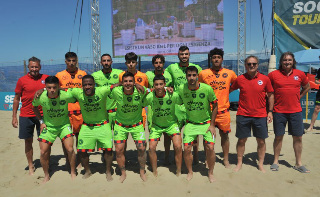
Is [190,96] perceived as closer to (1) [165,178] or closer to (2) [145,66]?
(1) [165,178]

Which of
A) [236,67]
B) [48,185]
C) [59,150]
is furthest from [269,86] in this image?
[236,67]

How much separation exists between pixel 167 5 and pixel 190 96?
13.3 metres

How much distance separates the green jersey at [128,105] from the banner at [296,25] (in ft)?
35.2

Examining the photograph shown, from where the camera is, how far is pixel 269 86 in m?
3.94

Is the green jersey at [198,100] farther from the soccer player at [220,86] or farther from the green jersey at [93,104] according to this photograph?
the green jersey at [93,104]

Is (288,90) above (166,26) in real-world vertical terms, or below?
below

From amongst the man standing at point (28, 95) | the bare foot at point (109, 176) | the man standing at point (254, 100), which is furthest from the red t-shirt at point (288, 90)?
the man standing at point (28, 95)

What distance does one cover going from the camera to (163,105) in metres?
3.84

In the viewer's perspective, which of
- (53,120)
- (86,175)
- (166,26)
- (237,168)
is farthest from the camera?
(166,26)

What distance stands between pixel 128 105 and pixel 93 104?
59cm

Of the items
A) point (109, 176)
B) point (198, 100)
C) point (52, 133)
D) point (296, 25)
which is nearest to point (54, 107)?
point (52, 133)

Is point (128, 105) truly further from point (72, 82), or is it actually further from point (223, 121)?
point (223, 121)

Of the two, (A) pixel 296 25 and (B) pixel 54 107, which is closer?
(B) pixel 54 107

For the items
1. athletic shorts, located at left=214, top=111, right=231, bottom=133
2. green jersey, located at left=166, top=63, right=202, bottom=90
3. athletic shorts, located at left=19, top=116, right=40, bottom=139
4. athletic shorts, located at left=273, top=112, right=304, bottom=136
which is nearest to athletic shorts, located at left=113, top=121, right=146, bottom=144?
green jersey, located at left=166, top=63, right=202, bottom=90
